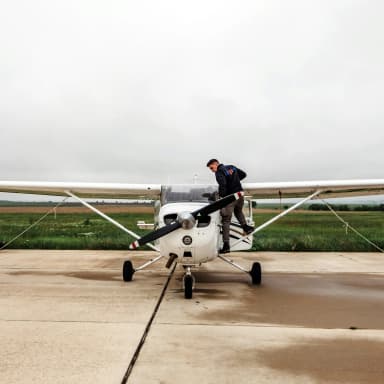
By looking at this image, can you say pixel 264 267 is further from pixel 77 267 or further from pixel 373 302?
pixel 77 267

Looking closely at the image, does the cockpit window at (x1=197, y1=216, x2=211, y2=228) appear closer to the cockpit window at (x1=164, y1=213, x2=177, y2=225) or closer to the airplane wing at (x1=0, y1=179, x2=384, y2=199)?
the cockpit window at (x1=164, y1=213, x2=177, y2=225)

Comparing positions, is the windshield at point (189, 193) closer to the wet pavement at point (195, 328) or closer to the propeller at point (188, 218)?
the propeller at point (188, 218)

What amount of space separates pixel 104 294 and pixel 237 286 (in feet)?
8.08

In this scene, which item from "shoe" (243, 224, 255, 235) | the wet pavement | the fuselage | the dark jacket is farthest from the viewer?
"shoe" (243, 224, 255, 235)

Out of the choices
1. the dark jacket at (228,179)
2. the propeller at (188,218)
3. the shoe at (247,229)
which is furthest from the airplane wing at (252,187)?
the propeller at (188,218)

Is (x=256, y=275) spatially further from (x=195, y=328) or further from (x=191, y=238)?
(x=195, y=328)

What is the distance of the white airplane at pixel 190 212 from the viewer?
586 centimetres

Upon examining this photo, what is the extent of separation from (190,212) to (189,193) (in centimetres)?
113

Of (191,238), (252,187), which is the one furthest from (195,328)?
(252,187)

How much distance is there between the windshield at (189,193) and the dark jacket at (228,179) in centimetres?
38

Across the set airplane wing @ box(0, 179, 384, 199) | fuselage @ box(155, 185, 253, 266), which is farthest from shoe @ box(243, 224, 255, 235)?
airplane wing @ box(0, 179, 384, 199)

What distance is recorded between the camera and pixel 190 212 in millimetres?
5891

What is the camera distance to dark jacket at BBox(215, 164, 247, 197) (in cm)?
670

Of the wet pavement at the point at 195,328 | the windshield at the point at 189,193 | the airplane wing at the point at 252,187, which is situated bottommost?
the wet pavement at the point at 195,328
